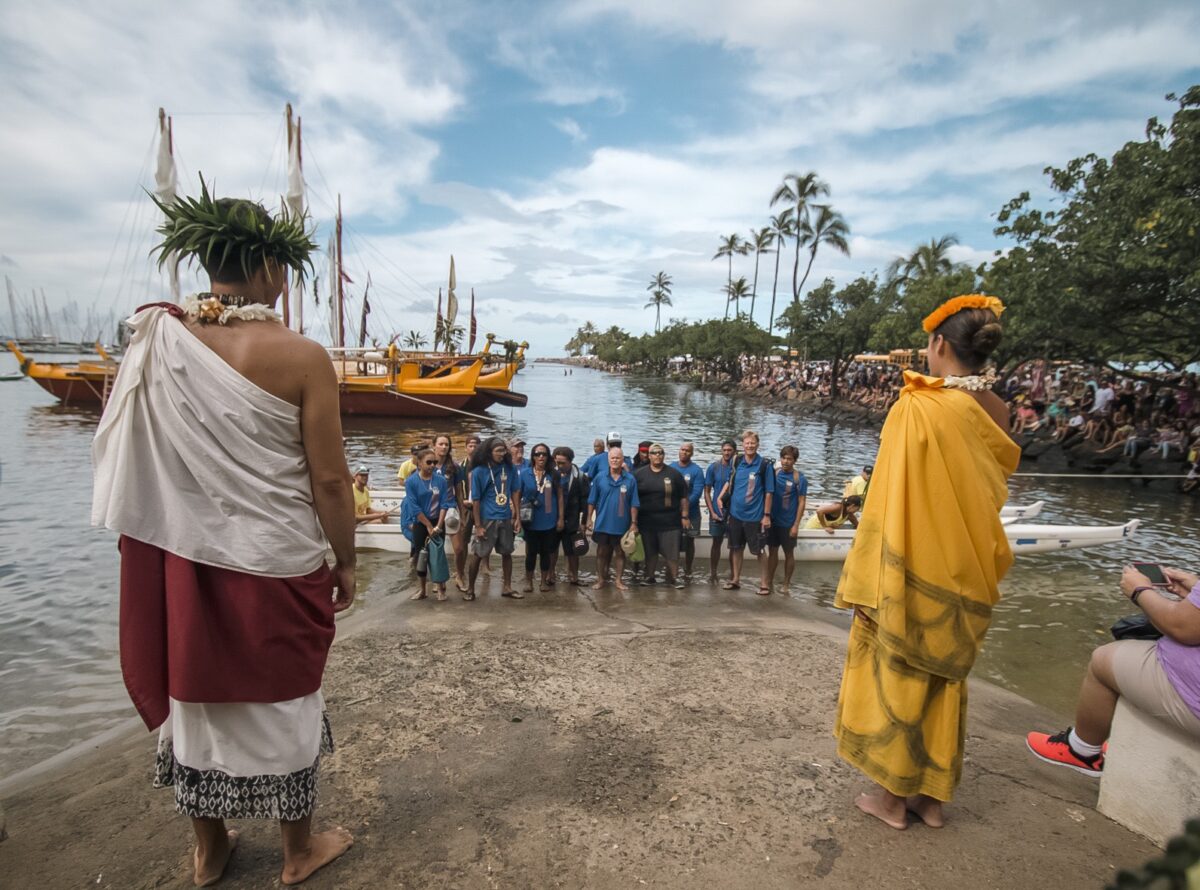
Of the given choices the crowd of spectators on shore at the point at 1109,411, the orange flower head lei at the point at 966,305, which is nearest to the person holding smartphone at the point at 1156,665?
the orange flower head lei at the point at 966,305

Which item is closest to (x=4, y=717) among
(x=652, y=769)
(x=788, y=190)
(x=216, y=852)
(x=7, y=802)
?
(x=7, y=802)

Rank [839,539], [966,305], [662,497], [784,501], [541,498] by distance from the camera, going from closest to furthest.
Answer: [966,305] → [541,498] → [662,497] → [784,501] → [839,539]

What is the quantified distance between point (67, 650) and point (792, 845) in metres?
7.08

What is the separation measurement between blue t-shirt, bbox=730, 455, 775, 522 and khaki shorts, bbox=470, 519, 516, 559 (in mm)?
2878

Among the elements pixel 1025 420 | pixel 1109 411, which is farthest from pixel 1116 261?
pixel 1025 420

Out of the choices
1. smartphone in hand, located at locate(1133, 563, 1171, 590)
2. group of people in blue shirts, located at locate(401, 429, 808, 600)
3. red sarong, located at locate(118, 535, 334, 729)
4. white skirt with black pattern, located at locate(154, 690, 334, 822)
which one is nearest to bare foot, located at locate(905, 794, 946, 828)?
smartphone in hand, located at locate(1133, 563, 1171, 590)

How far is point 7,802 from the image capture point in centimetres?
319

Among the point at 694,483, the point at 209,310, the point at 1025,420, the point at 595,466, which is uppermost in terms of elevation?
the point at 209,310

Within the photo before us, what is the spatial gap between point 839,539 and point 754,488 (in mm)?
2778

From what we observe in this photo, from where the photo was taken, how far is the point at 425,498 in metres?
7.52

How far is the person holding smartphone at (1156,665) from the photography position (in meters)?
2.29

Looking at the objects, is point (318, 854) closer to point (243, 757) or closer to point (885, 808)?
point (243, 757)

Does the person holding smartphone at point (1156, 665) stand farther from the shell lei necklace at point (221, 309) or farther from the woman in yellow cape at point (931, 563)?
the shell lei necklace at point (221, 309)

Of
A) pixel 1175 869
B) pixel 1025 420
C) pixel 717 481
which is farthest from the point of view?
pixel 1025 420
